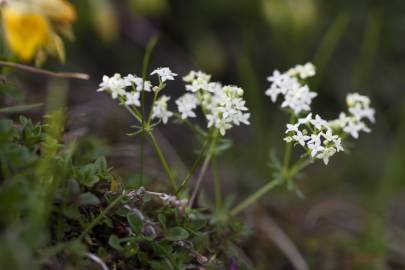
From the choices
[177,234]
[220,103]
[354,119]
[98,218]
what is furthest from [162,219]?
[354,119]

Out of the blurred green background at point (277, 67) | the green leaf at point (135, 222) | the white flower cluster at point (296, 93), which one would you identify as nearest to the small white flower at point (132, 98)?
the green leaf at point (135, 222)

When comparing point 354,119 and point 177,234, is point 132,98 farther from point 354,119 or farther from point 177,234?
point 354,119

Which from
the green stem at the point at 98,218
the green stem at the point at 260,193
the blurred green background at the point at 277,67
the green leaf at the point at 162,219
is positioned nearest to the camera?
the green stem at the point at 98,218

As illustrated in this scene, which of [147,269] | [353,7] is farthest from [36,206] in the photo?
[353,7]

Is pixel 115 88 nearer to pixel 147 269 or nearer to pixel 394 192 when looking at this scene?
pixel 147 269

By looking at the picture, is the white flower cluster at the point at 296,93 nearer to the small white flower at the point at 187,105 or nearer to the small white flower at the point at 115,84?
the small white flower at the point at 187,105

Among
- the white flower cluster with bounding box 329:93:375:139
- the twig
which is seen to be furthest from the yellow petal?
the white flower cluster with bounding box 329:93:375:139
